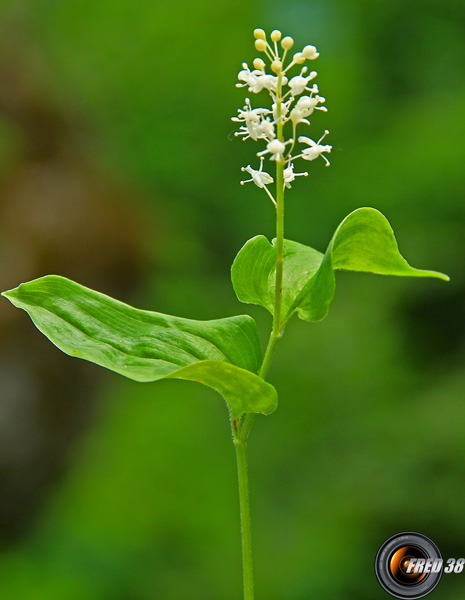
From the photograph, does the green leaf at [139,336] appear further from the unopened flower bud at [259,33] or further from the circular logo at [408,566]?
the circular logo at [408,566]

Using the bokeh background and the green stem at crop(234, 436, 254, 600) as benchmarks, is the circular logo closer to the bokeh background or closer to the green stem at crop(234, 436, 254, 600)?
the green stem at crop(234, 436, 254, 600)

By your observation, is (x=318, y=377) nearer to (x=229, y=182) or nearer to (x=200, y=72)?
(x=229, y=182)

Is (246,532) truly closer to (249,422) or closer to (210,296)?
(249,422)

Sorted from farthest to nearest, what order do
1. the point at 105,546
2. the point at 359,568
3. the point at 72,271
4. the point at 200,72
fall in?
the point at 72,271 < the point at 200,72 < the point at 105,546 < the point at 359,568

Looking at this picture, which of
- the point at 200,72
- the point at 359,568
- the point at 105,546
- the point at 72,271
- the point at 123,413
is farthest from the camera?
the point at 72,271

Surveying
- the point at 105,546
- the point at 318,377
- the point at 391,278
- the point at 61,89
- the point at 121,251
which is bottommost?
the point at 105,546

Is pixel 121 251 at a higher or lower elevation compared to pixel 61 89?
lower

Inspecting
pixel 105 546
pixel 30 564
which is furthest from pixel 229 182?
pixel 30 564

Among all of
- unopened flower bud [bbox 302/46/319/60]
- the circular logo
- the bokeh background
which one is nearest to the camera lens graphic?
the circular logo
